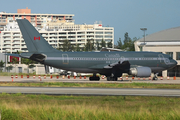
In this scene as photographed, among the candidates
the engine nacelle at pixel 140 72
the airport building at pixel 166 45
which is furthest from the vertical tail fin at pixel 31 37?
the airport building at pixel 166 45

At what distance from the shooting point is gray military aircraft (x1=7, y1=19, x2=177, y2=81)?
142 feet

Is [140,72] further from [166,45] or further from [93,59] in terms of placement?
[166,45]

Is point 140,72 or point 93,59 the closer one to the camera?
point 140,72

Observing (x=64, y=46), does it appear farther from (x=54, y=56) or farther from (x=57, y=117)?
(x=57, y=117)

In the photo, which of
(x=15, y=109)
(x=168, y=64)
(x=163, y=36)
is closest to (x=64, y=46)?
(x=163, y=36)

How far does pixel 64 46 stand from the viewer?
182500mm

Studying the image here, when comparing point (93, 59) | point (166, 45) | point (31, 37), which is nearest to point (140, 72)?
point (93, 59)

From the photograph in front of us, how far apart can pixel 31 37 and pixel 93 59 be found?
972 cm

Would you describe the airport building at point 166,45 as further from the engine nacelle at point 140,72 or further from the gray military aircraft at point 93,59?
the engine nacelle at point 140,72

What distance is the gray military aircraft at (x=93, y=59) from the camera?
→ 142ft

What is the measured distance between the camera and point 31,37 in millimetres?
43219

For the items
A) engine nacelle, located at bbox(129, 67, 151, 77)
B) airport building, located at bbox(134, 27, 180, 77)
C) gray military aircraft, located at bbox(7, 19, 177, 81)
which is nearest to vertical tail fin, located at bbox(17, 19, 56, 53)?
gray military aircraft, located at bbox(7, 19, 177, 81)

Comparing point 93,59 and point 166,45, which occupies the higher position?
point 166,45

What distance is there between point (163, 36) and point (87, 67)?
3947 cm
